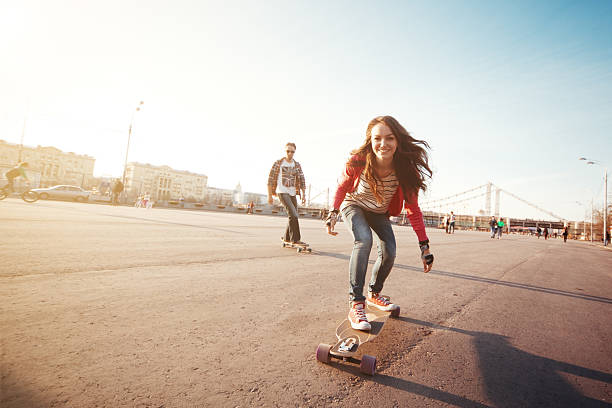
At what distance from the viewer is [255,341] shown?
6.01ft

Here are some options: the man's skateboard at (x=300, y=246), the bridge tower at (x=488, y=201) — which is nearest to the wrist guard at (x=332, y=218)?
the man's skateboard at (x=300, y=246)

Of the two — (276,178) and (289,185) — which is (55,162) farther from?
(289,185)

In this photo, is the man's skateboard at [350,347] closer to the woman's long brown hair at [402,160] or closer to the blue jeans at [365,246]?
the blue jeans at [365,246]

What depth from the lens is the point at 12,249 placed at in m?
3.65

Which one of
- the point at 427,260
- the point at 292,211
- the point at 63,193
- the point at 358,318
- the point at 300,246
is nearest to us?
the point at 358,318

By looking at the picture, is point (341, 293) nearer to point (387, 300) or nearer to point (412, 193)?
point (387, 300)

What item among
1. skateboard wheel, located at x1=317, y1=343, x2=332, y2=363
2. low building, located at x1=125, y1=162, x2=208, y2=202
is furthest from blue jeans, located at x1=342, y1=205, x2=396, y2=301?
low building, located at x1=125, y1=162, x2=208, y2=202

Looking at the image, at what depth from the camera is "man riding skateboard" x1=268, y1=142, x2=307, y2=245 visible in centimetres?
620

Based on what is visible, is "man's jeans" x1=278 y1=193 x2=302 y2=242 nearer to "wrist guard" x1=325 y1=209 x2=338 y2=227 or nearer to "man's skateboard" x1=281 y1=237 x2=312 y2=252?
"man's skateboard" x1=281 y1=237 x2=312 y2=252

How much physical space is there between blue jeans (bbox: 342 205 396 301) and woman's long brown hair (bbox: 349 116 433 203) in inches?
9.1

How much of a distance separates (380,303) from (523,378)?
1089 millimetres

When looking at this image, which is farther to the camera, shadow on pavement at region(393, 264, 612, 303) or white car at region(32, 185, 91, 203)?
white car at region(32, 185, 91, 203)

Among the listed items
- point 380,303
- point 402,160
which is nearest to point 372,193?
point 402,160

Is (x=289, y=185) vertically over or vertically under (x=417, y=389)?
over
